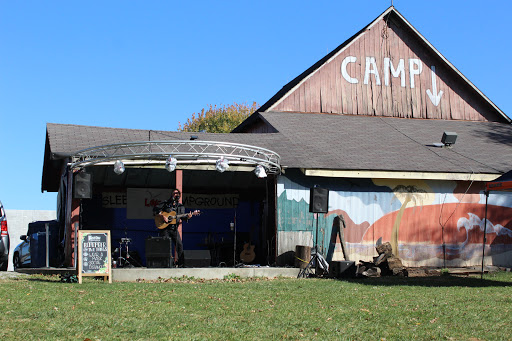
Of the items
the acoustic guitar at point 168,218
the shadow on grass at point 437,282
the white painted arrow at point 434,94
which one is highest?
the white painted arrow at point 434,94

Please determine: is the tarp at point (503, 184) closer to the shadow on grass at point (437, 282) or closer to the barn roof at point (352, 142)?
the shadow on grass at point (437, 282)

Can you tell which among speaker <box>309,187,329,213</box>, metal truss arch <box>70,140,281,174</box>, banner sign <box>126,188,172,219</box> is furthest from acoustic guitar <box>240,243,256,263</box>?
speaker <box>309,187,329,213</box>

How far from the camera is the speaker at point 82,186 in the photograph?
49.1 feet

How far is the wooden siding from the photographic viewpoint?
2412 cm

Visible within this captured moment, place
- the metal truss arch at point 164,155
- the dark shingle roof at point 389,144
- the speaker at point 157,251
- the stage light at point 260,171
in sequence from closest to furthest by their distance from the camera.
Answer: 1. the metal truss arch at point 164,155
2. the speaker at point 157,251
3. the stage light at point 260,171
4. the dark shingle roof at point 389,144

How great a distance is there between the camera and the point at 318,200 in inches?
643

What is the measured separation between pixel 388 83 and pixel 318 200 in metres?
9.96

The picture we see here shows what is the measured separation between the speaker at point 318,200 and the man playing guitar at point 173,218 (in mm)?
3069

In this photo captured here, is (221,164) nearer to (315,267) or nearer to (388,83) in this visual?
(315,267)

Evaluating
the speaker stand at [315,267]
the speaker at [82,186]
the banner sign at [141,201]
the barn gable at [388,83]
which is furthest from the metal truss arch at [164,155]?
the barn gable at [388,83]

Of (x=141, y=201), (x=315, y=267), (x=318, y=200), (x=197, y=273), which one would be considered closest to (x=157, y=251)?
(x=197, y=273)

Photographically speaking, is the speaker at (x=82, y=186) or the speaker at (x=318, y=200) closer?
the speaker at (x=82, y=186)

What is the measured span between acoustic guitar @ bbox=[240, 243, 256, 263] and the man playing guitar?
3.84 metres

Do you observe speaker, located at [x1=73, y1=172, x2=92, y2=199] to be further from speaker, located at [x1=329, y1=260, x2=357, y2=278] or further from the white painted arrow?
the white painted arrow
